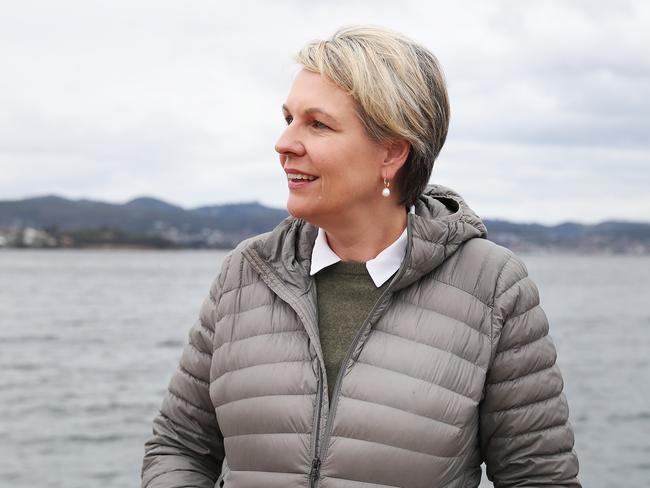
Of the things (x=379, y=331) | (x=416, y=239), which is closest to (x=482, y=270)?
(x=416, y=239)

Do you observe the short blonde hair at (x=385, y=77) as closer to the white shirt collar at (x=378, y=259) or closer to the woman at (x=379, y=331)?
the woman at (x=379, y=331)

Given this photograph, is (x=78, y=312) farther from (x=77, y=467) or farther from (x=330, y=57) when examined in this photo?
(x=330, y=57)

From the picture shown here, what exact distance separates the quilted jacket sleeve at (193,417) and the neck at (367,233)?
0.35 metres

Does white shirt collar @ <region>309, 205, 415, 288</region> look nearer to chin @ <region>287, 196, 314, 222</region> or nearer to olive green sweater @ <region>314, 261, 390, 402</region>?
olive green sweater @ <region>314, 261, 390, 402</region>

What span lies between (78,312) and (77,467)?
116ft

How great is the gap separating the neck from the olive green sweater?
0.04 m

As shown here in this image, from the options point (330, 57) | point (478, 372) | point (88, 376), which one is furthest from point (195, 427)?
point (88, 376)

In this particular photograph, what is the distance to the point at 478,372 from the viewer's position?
7.88 feet

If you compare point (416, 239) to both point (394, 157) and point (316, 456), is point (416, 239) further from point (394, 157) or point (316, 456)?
point (316, 456)

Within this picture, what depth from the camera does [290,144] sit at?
7.97 ft

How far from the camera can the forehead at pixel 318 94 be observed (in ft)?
7.83

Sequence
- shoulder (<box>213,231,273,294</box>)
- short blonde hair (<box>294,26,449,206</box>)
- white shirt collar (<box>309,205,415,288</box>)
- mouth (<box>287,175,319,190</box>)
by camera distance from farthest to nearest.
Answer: shoulder (<box>213,231,273,294</box>) → white shirt collar (<box>309,205,415,288</box>) → mouth (<box>287,175,319,190</box>) → short blonde hair (<box>294,26,449,206</box>)

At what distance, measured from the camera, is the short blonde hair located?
2.34 meters

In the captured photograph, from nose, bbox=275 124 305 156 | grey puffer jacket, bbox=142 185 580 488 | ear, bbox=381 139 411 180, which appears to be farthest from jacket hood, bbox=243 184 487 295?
nose, bbox=275 124 305 156
